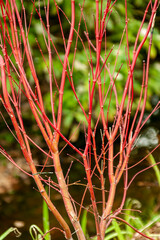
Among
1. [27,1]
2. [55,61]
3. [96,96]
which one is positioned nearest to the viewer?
[27,1]

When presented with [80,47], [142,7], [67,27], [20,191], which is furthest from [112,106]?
[20,191]

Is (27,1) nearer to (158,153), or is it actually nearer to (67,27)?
(67,27)

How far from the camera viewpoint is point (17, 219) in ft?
10.3

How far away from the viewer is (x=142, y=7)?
355cm

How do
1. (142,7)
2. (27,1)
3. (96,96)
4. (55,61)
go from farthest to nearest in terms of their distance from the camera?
(96,96), (142,7), (55,61), (27,1)

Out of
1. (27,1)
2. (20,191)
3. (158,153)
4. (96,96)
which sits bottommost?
(20,191)

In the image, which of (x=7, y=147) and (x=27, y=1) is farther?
(x=7, y=147)

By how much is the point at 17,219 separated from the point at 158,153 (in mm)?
1735

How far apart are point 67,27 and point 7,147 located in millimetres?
1705

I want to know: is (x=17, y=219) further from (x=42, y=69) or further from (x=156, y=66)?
(x=156, y=66)

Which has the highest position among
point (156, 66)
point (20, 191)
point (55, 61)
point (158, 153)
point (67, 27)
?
point (67, 27)

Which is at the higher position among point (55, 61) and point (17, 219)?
point (55, 61)

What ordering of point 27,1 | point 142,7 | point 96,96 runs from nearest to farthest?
1. point 27,1
2. point 142,7
3. point 96,96

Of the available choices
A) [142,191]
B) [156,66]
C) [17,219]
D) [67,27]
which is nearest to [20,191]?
[17,219]
